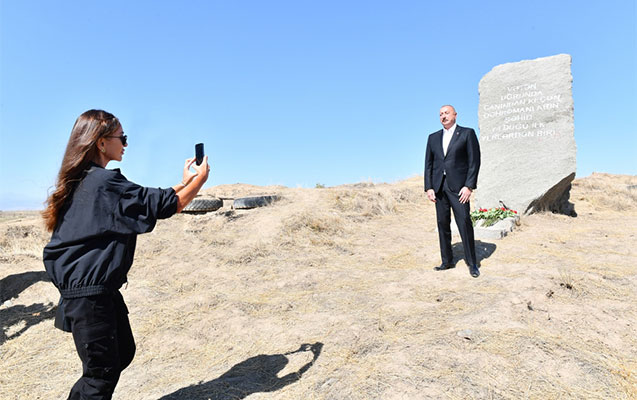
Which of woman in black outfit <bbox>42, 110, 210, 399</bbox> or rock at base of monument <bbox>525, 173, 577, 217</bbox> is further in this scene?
rock at base of monument <bbox>525, 173, 577, 217</bbox>

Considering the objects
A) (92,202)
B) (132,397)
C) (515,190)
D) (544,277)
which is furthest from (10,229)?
(515,190)

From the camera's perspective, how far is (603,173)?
1814 cm

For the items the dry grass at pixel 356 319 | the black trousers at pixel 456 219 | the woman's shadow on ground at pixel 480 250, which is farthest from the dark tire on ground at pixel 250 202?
the black trousers at pixel 456 219

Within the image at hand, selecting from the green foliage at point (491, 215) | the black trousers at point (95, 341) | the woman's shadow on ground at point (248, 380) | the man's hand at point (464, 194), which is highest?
the man's hand at point (464, 194)

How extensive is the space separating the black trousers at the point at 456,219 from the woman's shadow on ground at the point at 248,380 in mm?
2465

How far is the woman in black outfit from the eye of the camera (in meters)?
1.95

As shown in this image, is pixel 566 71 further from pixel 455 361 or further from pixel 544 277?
pixel 455 361

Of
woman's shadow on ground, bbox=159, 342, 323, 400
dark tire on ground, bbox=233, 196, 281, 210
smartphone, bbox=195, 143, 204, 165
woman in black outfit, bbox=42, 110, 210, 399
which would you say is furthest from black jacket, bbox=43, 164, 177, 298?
dark tire on ground, bbox=233, 196, 281, 210

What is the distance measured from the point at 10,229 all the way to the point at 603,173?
21582 mm

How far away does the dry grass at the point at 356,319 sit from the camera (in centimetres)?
265

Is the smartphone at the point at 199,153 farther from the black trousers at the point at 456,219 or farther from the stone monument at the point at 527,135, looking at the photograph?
the stone monument at the point at 527,135

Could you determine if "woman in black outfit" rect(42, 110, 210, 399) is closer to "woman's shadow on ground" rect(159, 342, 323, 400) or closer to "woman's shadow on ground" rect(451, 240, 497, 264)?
"woman's shadow on ground" rect(159, 342, 323, 400)

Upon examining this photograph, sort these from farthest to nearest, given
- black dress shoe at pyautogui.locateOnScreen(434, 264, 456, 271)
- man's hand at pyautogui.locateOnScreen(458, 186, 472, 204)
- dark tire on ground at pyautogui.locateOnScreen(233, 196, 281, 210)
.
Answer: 1. dark tire on ground at pyautogui.locateOnScreen(233, 196, 281, 210)
2. black dress shoe at pyautogui.locateOnScreen(434, 264, 456, 271)
3. man's hand at pyautogui.locateOnScreen(458, 186, 472, 204)

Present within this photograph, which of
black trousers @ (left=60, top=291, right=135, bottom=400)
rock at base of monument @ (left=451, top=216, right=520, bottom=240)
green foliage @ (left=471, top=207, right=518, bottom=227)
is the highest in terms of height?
black trousers @ (left=60, top=291, right=135, bottom=400)
